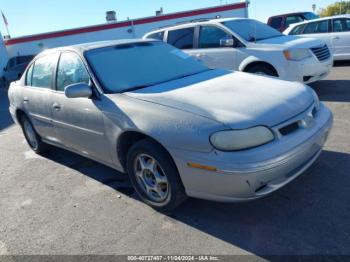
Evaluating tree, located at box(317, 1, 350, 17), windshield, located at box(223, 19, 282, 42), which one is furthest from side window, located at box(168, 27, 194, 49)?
tree, located at box(317, 1, 350, 17)

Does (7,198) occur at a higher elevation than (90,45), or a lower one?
lower

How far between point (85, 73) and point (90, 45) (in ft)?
1.70

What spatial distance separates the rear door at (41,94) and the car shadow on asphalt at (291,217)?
64.3 inches

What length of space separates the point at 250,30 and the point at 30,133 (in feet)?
16.2

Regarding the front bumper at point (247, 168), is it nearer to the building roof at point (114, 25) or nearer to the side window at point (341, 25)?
the side window at point (341, 25)

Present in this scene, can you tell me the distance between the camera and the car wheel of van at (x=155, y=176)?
10.1 feet

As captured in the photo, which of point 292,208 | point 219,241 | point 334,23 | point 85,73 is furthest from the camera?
point 334,23

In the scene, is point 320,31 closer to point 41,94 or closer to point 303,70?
point 303,70

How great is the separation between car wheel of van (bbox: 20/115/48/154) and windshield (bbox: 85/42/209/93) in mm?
2071

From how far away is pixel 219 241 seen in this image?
2.90 m

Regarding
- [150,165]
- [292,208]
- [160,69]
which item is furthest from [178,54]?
[292,208]

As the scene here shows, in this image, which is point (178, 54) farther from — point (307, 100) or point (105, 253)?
point (105, 253)

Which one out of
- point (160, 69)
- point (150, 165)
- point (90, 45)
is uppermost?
point (90, 45)

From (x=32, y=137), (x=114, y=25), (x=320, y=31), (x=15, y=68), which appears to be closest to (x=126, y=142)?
(x=32, y=137)
